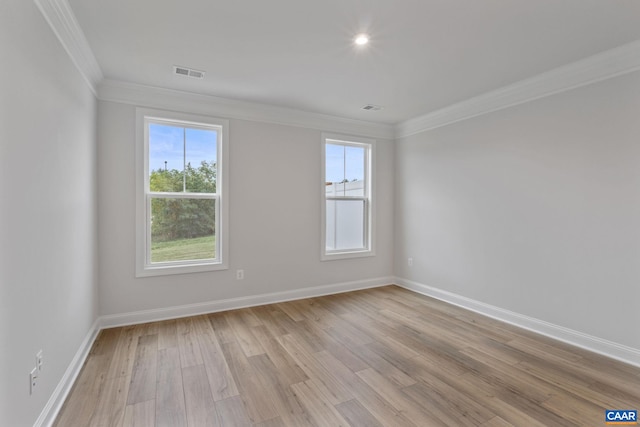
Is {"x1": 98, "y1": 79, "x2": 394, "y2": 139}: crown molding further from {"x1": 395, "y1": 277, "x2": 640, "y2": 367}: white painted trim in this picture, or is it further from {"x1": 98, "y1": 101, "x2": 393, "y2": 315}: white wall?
{"x1": 395, "y1": 277, "x2": 640, "y2": 367}: white painted trim

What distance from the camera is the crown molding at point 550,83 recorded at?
2.44m

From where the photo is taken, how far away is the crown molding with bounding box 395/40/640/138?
96.1 inches

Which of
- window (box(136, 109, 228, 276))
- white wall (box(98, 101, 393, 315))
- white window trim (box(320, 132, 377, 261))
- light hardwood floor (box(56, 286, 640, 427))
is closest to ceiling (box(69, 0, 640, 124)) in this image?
window (box(136, 109, 228, 276))

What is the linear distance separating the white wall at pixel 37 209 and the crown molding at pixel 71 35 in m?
0.07

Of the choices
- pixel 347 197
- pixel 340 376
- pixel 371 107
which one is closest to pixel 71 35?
pixel 371 107

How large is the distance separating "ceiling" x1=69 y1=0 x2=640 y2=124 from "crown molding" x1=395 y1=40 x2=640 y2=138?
0.37 ft

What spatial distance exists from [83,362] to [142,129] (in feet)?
7.47

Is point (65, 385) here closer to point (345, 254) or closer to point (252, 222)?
point (252, 222)

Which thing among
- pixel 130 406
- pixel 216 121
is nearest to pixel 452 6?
pixel 216 121

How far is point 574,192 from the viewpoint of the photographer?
2779mm

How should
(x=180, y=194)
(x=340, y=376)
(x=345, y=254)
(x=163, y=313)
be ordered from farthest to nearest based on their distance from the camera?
1. (x=345, y=254)
2. (x=180, y=194)
3. (x=163, y=313)
4. (x=340, y=376)

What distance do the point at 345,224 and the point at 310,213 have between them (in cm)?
70

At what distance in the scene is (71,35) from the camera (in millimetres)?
2109

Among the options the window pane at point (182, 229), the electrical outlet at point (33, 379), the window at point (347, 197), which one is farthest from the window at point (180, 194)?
the electrical outlet at point (33, 379)
